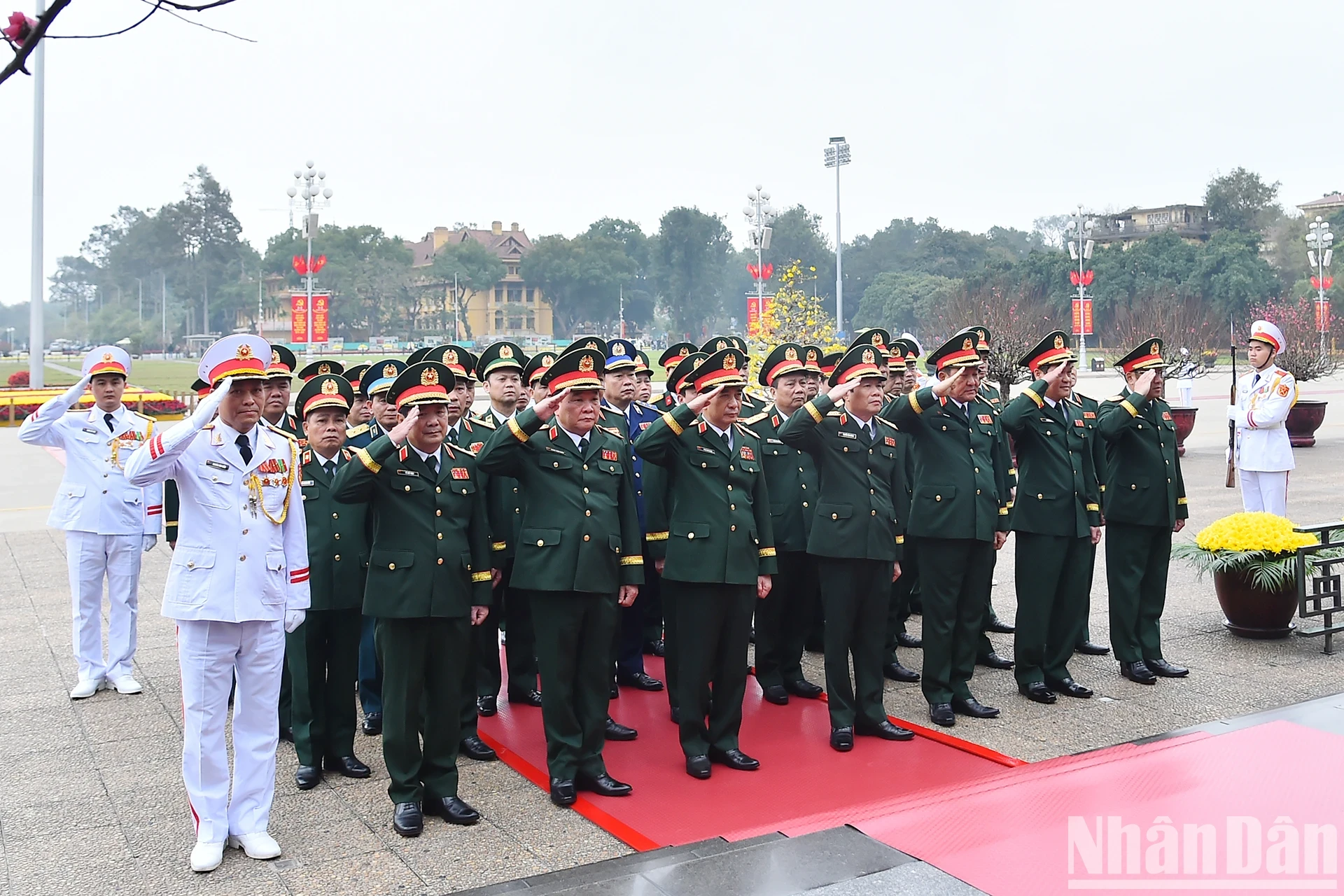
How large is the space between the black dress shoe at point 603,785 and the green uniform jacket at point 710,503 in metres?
0.97

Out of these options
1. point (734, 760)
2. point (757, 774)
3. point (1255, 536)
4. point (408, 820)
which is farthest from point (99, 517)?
point (1255, 536)

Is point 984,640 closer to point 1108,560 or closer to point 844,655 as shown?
point 1108,560

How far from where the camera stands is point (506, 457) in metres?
5.09

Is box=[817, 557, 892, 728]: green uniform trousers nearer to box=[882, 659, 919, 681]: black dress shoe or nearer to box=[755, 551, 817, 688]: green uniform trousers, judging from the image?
box=[755, 551, 817, 688]: green uniform trousers

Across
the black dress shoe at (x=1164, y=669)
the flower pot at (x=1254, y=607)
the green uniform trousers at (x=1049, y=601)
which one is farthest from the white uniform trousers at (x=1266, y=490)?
the green uniform trousers at (x=1049, y=601)

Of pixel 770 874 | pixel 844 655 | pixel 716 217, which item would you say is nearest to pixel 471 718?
pixel 844 655

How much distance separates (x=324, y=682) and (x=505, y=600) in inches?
54.7

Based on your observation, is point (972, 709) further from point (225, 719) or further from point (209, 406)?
point (209, 406)

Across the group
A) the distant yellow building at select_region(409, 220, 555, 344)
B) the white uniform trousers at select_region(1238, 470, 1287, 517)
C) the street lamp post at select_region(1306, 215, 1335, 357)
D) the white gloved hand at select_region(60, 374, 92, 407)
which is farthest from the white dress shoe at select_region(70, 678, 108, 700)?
the distant yellow building at select_region(409, 220, 555, 344)

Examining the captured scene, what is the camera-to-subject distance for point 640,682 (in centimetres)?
703

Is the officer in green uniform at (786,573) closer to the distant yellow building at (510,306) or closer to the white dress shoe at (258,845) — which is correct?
the white dress shoe at (258,845)

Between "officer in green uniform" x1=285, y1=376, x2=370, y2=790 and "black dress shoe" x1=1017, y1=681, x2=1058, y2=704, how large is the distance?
3.64 meters

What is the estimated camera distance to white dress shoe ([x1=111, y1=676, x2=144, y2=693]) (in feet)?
22.4

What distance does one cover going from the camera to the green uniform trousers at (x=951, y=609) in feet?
20.6
